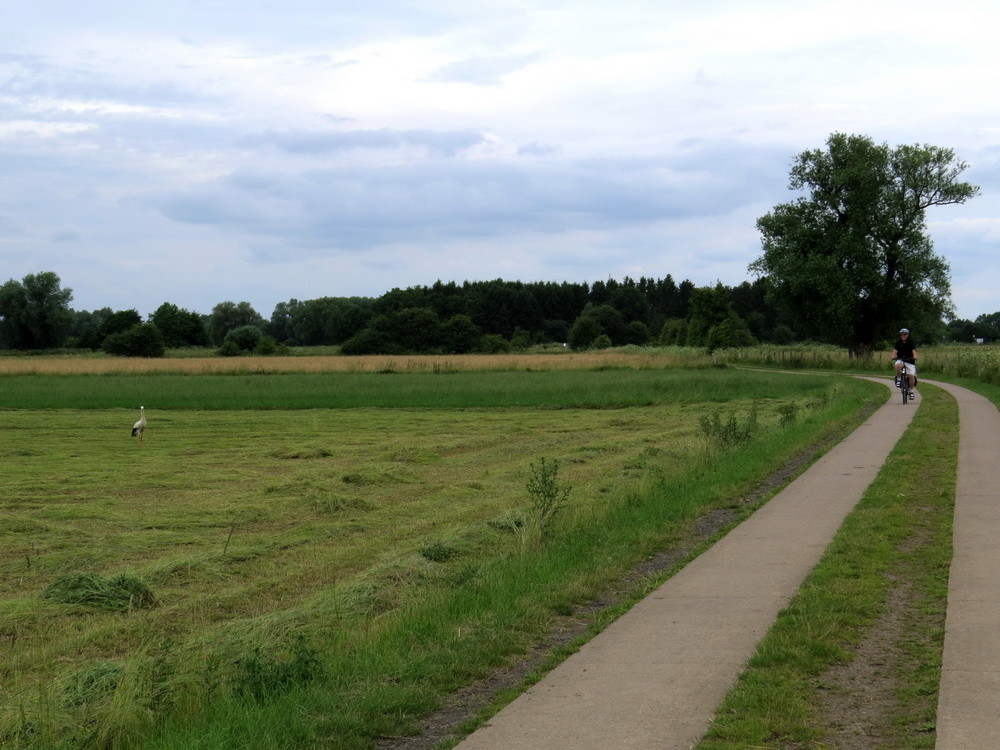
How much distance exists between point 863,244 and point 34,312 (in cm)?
9140

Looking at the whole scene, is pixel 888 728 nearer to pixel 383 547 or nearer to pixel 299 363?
pixel 383 547

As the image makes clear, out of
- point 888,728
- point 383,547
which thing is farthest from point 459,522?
point 888,728

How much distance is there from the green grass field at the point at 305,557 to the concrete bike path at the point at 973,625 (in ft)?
8.16

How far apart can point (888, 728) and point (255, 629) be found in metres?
4.41

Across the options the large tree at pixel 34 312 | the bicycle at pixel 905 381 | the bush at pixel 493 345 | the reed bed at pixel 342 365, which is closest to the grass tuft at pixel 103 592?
the bicycle at pixel 905 381

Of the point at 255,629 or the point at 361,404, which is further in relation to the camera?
the point at 361,404

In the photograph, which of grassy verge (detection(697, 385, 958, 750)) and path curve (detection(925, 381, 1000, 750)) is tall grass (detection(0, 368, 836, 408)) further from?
grassy verge (detection(697, 385, 958, 750))

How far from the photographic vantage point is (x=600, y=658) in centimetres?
613

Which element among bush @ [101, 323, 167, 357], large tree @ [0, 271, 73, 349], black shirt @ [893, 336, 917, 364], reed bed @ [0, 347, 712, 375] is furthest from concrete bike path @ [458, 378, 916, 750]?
large tree @ [0, 271, 73, 349]

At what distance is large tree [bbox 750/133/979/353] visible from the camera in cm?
6475

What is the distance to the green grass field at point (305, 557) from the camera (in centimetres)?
565

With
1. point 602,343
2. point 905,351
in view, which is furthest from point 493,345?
point 905,351

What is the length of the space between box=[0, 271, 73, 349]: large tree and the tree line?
150 millimetres

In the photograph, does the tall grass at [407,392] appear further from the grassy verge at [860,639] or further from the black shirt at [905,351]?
the grassy verge at [860,639]
